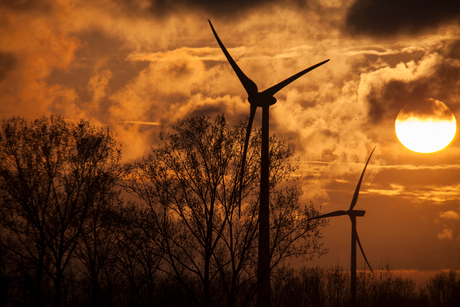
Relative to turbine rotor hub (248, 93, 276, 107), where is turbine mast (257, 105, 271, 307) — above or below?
below

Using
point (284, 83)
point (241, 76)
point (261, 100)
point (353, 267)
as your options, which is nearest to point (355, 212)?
point (353, 267)

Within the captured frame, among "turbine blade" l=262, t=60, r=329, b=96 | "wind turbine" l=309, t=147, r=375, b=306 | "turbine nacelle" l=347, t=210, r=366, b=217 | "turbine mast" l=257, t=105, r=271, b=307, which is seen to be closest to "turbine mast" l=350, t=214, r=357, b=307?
"wind turbine" l=309, t=147, r=375, b=306

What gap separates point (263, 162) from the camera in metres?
31.8

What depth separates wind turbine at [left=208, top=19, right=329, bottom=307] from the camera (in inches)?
1169

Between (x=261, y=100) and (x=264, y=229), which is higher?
(x=261, y=100)

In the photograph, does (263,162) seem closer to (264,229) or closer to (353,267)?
(264,229)

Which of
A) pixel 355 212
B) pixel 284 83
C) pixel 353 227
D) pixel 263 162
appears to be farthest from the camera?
pixel 355 212

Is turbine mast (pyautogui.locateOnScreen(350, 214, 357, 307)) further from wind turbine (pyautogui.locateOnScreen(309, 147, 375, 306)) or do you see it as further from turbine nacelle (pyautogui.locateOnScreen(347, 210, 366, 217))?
turbine nacelle (pyautogui.locateOnScreen(347, 210, 366, 217))

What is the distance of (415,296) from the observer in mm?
92375

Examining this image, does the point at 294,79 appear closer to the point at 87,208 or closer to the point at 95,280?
the point at 87,208

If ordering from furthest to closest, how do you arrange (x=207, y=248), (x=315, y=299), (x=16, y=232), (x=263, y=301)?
(x=315, y=299) → (x=16, y=232) → (x=207, y=248) → (x=263, y=301)

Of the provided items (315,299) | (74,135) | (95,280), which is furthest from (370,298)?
(74,135)

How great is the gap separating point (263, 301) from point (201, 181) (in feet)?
32.3

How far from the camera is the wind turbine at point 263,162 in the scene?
29688 mm
